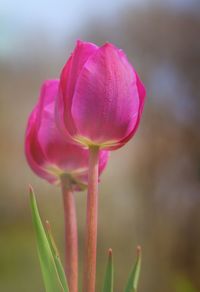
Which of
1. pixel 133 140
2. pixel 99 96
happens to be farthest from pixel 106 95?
pixel 133 140

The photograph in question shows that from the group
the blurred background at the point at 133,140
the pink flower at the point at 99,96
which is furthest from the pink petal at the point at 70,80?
the blurred background at the point at 133,140

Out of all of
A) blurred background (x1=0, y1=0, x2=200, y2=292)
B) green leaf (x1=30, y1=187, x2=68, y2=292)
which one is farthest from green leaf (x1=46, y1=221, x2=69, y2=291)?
blurred background (x1=0, y1=0, x2=200, y2=292)

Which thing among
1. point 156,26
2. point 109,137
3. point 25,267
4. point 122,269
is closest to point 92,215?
point 109,137

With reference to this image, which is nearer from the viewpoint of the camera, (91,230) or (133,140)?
(91,230)

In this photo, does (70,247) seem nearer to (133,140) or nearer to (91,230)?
(91,230)

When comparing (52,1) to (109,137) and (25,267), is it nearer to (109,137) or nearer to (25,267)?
(25,267)

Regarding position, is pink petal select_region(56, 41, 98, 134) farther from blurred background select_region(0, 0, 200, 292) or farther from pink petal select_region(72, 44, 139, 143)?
blurred background select_region(0, 0, 200, 292)
